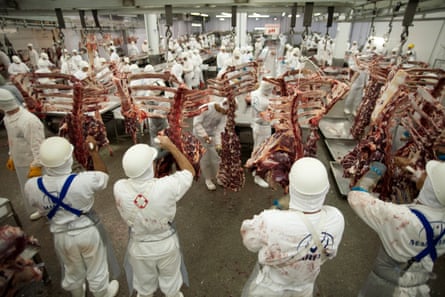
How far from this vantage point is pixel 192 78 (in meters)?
9.39

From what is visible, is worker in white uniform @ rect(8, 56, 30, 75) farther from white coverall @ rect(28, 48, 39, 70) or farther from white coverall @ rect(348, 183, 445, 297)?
white coverall @ rect(348, 183, 445, 297)

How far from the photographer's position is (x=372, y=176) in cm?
250

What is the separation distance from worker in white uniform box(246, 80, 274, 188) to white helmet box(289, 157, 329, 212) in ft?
7.18

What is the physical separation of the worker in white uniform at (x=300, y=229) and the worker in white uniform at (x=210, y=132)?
6.08ft

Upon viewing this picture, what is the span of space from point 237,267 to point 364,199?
1.75 meters

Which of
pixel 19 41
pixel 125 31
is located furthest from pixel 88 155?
pixel 125 31

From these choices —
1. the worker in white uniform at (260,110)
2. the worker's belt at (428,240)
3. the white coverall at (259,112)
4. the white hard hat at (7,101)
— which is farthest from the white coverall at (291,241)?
the white hard hat at (7,101)

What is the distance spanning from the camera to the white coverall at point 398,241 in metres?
1.68

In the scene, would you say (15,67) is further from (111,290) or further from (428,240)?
(428,240)

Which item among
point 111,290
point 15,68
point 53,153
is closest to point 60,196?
point 53,153

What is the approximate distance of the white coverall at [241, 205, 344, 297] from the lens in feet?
4.99

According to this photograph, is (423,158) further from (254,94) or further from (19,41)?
(19,41)

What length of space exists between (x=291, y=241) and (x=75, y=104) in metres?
2.52

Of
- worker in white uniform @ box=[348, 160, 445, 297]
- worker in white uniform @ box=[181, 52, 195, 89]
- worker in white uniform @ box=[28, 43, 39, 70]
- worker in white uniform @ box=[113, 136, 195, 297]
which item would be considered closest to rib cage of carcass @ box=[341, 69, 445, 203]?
worker in white uniform @ box=[348, 160, 445, 297]
